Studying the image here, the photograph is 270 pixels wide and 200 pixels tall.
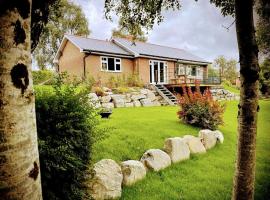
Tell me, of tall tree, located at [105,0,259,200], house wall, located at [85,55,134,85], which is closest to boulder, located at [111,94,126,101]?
house wall, located at [85,55,134,85]

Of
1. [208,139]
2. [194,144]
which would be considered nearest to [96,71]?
[208,139]

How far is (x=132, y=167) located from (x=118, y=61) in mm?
21841

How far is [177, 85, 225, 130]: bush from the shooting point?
9.91m

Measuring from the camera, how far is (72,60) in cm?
2742

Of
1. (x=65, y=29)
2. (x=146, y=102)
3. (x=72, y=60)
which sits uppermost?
(x=65, y=29)

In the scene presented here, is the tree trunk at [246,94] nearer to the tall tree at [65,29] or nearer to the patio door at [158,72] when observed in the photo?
the patio door at [158,72]

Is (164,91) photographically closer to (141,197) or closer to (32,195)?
(141,197)

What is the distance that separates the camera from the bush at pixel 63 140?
3.38 m

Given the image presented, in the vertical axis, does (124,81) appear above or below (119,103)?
above

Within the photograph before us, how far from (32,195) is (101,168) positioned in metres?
3.03

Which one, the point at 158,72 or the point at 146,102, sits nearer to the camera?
the point at 146,102

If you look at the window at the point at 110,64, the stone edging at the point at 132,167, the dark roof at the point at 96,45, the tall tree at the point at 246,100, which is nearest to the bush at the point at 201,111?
the stone edging at the point at 132,167

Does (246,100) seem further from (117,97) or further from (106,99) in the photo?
(117,97)

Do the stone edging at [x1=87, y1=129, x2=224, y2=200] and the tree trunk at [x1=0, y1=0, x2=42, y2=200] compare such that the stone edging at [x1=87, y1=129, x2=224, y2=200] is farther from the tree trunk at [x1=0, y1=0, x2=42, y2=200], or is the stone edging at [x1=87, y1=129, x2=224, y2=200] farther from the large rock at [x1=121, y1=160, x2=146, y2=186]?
the tree trunk at [x1=0, y1=0, x2=42, y2=200]
